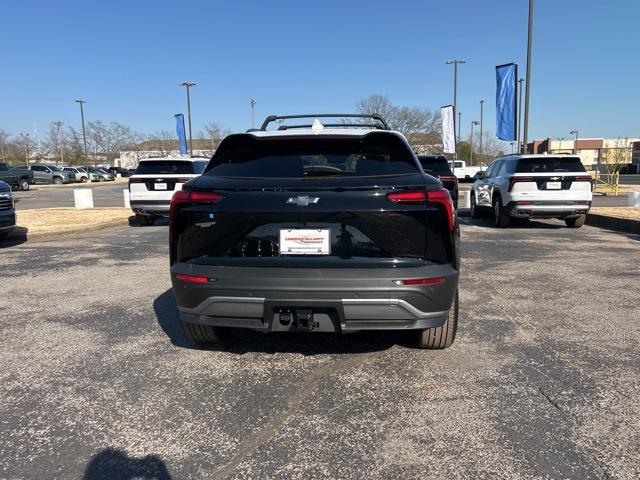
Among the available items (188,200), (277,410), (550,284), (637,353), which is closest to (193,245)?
(188,200)

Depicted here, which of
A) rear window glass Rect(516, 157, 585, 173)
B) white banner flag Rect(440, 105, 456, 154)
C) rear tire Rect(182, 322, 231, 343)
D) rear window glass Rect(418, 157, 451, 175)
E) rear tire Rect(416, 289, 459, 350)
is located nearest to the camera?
rear tire Rect(416, 289, 459, 350)

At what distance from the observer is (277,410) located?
3008 mm

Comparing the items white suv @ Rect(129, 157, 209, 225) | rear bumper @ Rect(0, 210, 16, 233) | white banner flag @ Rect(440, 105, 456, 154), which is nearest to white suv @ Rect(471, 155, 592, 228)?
white suv @ Rect(129, 157, 209, 225)

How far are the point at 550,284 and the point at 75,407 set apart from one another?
17.3 feet

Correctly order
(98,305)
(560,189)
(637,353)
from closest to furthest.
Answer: (637,353), (98,305), (560,189)

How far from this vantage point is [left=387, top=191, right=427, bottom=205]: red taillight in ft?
10.2

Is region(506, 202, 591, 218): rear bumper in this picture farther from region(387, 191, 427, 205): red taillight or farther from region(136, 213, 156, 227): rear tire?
region(136, 213, 156, 227): rear tire

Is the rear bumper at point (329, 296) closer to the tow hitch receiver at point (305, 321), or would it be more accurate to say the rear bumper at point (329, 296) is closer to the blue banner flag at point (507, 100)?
the tow hitch receiver at point (305, 321)

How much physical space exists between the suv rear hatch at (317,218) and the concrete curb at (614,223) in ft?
31.3

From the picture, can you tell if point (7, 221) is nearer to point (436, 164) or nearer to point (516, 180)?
point (436, 164)

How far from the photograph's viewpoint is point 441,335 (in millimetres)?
3777

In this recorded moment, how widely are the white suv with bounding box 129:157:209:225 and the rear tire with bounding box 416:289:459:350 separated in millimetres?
9259

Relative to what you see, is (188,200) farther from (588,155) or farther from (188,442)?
(588,155)

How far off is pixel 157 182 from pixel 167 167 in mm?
501
